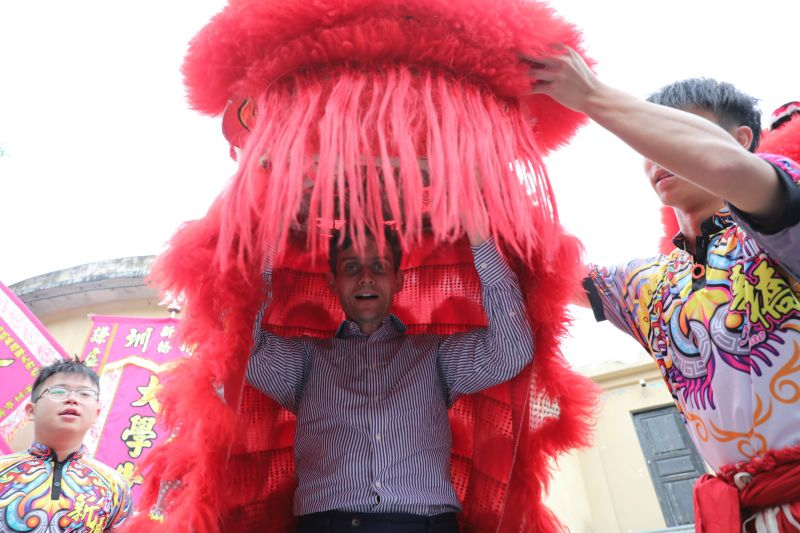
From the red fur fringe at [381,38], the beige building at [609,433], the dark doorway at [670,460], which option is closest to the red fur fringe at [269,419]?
the red fur fringe at [381,38]

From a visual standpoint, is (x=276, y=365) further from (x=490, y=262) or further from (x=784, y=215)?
(x=784, y=215)

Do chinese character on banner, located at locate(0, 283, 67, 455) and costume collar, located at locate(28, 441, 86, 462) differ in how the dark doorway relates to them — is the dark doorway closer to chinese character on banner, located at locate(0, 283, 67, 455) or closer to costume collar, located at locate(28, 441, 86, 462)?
costume collar, located at locate(28, 441, 86, 462)

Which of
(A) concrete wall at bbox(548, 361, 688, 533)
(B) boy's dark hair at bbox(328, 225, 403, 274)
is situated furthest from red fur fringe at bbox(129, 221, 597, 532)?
(A) concrete wall at bbox(548, 361, 688, 533)

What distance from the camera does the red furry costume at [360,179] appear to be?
3.20ft

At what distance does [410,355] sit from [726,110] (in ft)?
3.55

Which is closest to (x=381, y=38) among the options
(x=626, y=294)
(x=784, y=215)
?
(x=784, y=215)

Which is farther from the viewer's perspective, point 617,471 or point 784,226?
point 617,471

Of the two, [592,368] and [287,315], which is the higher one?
[592,368]

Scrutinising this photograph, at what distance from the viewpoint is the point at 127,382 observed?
4.09m

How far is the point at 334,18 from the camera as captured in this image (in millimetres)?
1022

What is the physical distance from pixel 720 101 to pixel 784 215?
529 millimetres

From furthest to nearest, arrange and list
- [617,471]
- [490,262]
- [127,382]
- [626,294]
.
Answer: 1. [617,471]
2. [127,382]
3. [626,294]
4. [490,262]


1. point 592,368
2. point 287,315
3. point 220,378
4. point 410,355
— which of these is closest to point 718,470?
point 410,355

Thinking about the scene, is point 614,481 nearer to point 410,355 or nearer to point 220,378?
point 410,355
